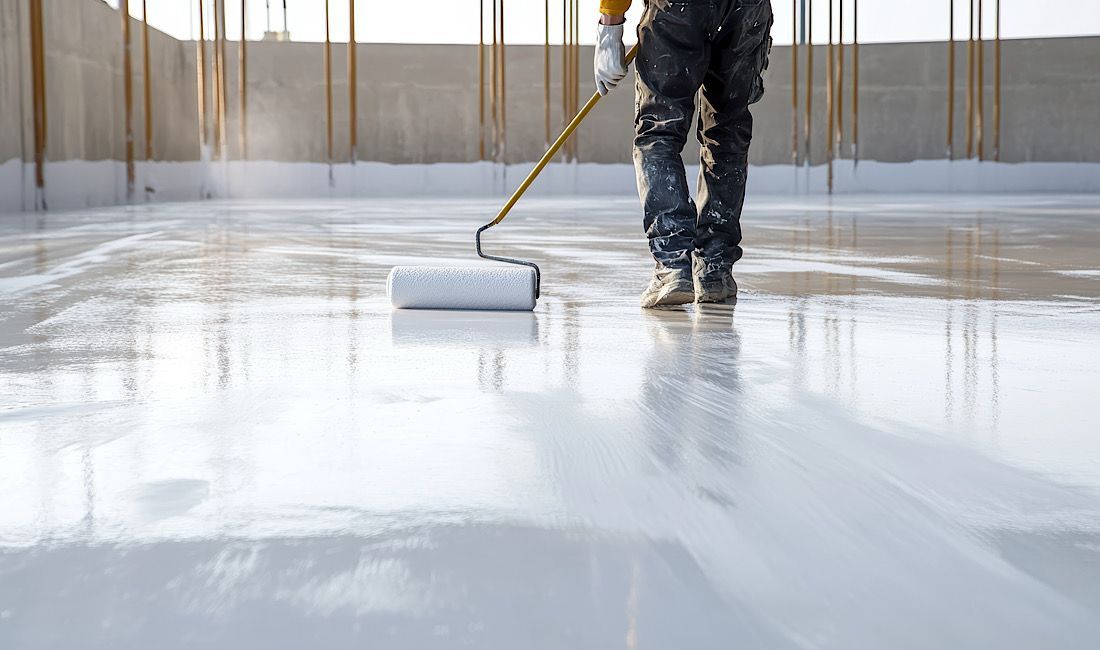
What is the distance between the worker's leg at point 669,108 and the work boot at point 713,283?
110mm

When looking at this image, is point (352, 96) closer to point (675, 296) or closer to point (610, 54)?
point (610, 54)

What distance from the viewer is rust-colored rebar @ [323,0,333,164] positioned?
41.4 ft

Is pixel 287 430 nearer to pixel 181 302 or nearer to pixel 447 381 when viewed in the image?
pixel 447 381

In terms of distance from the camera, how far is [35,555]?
0.96m

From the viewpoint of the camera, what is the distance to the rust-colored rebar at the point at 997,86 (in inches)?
534

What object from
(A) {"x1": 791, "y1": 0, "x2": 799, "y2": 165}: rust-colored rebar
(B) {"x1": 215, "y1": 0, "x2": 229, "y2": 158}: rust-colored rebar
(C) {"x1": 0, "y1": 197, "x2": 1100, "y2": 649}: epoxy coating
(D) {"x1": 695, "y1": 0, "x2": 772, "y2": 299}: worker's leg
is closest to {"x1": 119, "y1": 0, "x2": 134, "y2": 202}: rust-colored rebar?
(B) {"x1": 215, "y1": 0, "x2": 229, "y2": 158}: rust-colored rebar

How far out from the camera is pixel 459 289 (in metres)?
2.68

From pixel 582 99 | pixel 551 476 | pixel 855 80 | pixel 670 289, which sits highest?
pixel 855 80

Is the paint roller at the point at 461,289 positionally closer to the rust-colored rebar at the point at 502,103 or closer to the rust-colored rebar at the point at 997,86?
the rust-colored rebar at the point at 502,103

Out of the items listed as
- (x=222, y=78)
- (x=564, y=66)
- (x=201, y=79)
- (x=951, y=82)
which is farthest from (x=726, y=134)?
(x=951, y=82)

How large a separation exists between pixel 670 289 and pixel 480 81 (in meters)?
10.8

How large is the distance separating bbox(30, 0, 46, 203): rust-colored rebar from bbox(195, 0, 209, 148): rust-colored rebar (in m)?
2.94

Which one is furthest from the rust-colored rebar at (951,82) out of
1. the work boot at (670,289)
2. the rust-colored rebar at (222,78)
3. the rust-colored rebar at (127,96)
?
the work boot at (670,289)

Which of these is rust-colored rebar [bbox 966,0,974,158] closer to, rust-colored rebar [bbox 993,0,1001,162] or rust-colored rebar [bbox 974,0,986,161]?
rust-colored rebar [bbox 974,0,986,161]
